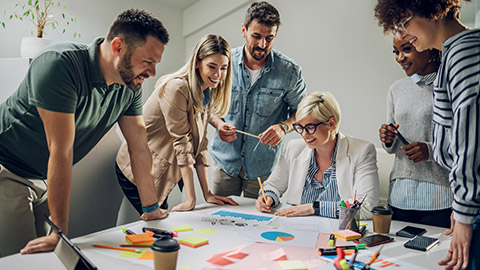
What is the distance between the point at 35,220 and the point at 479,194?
188 cm

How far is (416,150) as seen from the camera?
1.68 m

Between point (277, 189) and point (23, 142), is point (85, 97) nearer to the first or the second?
point (23, 142)

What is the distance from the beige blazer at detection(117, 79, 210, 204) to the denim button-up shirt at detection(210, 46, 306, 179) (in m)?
0.36

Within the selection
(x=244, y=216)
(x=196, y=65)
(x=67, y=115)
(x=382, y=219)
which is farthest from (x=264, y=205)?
(x=67, y=115)

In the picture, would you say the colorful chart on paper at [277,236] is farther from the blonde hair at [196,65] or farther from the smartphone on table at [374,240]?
the blonde hair at [196,65]

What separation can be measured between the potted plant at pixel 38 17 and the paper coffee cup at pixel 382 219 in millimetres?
Answer: 2078

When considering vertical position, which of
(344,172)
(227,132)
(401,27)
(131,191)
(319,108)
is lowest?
(131,191)

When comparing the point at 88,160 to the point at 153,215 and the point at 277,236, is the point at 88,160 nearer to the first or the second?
the point at 153,215

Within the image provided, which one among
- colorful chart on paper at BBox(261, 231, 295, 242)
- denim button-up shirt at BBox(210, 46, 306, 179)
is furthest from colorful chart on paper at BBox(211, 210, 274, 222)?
denim button-up shirt at BBox(210, 46, 306, 179)

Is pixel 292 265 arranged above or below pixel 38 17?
below

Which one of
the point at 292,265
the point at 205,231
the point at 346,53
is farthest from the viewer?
the point at 346,53

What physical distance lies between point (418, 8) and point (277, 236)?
0.91 meters

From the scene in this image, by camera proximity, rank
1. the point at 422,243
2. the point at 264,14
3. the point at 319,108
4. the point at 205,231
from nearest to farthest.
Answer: the point at 422,243
the point at 205,231
the point at 319,108
the point at 264,14

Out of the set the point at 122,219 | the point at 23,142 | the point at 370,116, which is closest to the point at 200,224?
the point at 23,142
